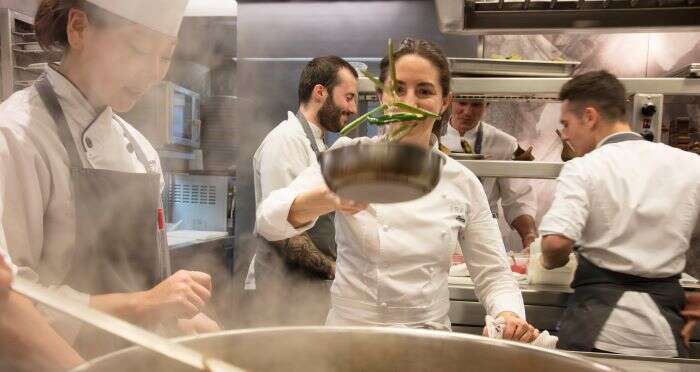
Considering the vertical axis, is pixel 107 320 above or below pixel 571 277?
above

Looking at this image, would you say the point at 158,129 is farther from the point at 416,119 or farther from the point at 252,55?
the point at 252,55

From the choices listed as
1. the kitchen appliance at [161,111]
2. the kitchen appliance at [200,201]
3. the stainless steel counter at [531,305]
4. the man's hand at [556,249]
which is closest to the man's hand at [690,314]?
the stainless steel counter at [531,305]

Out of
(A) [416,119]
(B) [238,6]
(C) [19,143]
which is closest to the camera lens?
(A) [416,119]

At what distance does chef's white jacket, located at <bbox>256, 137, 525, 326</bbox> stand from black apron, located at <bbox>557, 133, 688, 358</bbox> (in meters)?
0.60

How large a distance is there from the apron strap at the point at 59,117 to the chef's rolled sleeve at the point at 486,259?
3.57 ft

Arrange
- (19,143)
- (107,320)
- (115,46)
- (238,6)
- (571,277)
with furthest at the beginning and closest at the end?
(238,6), (571,277), (115,46), (19,143), (107,320)

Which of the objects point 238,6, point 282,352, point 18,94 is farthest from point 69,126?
point 238,6

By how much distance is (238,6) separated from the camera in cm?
409

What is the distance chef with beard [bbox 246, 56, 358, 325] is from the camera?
2150 millimetres

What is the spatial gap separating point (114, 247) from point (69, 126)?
296 mm

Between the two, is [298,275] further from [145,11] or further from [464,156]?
[145,11]

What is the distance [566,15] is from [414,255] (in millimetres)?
763

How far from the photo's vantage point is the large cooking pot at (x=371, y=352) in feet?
2.53

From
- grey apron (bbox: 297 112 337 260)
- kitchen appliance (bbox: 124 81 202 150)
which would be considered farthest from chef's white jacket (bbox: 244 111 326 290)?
kitchen appliance (bbox: 124 81 202 150)
